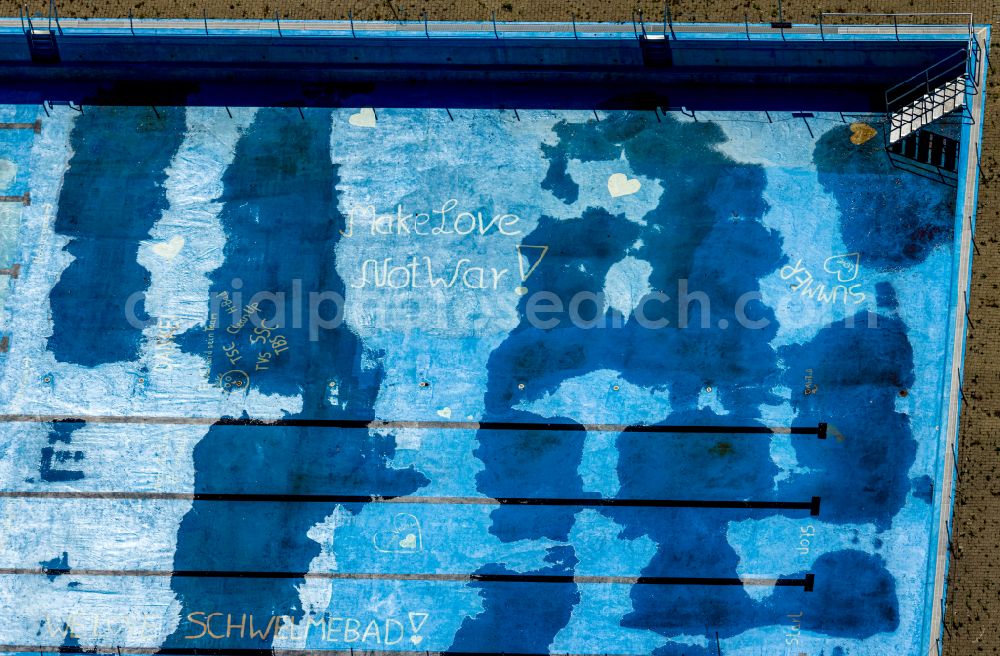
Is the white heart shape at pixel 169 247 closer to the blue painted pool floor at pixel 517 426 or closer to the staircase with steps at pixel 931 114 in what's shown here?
the blue painted pool floor at pixel 517 426

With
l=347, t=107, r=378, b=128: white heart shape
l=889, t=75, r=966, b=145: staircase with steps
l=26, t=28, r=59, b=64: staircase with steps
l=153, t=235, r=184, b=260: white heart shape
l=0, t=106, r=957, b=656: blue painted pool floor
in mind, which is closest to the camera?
l=889, t=75, r=966, b=145: staircase with steps

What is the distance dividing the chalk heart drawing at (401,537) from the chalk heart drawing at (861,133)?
12333 mm

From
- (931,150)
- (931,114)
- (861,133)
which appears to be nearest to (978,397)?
(931,150)

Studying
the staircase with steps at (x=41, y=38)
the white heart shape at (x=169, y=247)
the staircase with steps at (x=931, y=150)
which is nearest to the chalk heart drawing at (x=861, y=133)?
the staircase with steps at (x=931, y=150)

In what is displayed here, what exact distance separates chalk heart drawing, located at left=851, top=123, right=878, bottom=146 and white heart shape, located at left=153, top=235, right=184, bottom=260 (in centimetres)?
1447

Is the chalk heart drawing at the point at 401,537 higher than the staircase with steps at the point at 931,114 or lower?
lower

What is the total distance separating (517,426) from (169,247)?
831 cm

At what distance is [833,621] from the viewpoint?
14039mm

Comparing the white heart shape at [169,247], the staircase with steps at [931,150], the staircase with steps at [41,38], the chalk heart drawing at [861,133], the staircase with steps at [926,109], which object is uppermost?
the staircase with steps at [41,38]

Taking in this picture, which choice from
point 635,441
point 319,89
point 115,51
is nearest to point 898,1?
point 635,441

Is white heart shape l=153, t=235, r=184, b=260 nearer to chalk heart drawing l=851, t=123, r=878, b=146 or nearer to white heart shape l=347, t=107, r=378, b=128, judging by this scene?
white heart shape l=347, t=107, r=378, b=128

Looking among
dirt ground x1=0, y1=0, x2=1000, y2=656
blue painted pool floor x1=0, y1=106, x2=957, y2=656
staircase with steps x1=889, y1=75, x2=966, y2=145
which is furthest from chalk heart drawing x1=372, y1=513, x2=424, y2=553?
staircase with steps x1=889, y1=75, x2=966, y2=145

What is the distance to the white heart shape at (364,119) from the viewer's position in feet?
47.0

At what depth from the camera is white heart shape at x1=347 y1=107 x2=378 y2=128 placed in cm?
1433
